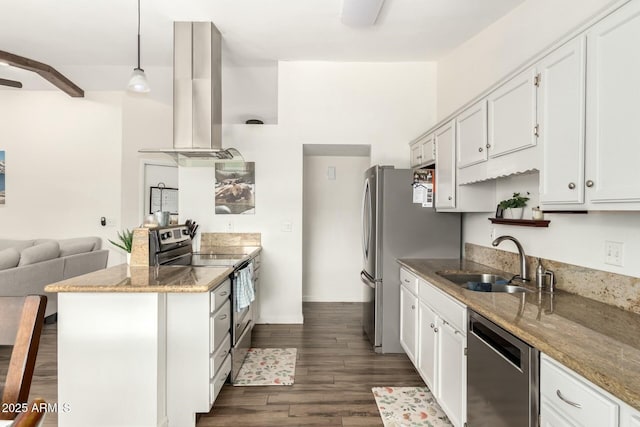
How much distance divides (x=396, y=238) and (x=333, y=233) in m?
1.85

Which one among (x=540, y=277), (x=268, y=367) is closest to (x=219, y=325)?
(x=268, y=367)

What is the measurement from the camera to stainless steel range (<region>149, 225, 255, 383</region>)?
2465mm

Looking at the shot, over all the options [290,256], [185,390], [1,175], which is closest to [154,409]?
[185,390]

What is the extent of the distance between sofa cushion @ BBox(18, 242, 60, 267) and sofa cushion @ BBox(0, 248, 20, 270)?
0.06 metres

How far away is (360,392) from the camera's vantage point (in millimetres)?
2385

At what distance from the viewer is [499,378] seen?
1.40m

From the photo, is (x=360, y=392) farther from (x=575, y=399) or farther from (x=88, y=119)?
(x=88, y=119)

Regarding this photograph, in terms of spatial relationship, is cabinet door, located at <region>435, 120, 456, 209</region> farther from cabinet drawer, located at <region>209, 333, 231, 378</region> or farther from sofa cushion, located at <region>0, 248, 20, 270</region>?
sofa cushion, located at <region>0, 248, 20, 270</region>

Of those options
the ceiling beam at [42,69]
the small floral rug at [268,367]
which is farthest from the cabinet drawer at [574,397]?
the ceiling beam at [42,69]

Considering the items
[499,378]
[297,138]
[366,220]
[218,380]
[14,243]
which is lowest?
[218,380]

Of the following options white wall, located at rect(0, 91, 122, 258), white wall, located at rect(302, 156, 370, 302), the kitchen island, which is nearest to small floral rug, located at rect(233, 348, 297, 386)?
the kitchen island

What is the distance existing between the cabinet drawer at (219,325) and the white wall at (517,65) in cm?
209

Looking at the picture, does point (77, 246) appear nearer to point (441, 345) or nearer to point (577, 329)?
point (441, 345)

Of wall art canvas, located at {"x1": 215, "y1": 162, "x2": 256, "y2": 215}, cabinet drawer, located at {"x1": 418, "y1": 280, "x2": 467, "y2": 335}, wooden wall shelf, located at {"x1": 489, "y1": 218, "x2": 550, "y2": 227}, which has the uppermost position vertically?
wall art canvas, located at {"x1": 215, "y1": 162, "x2": 256, "y2": 215}
